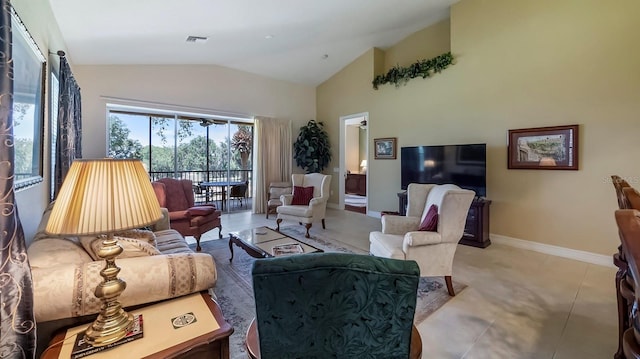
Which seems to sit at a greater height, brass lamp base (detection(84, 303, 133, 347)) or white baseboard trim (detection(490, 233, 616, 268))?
brass lamp base (detection(84, 303, 133, 347))

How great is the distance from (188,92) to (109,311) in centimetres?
523

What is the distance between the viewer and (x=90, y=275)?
1114 mm

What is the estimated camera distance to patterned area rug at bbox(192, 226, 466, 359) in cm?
205

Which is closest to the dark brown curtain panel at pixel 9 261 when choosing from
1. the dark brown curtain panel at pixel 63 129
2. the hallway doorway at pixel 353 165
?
the dark brown curtain panel at pixel 63 129

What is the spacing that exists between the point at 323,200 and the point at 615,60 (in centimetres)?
418

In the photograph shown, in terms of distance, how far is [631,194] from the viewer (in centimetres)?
137

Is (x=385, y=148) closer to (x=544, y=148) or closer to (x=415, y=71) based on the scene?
(x=415, y=71)

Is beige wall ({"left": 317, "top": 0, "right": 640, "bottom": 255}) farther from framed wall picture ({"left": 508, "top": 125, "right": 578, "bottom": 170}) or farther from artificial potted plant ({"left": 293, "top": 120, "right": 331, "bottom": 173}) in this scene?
artificial potted plant ({"left": 293, "top": 120, "right": 331, "bottom": 173})

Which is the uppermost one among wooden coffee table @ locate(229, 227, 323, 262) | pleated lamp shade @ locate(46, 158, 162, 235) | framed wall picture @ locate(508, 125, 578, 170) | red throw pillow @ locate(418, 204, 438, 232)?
framed wall picture @ locate(508, 125, 578, 170)

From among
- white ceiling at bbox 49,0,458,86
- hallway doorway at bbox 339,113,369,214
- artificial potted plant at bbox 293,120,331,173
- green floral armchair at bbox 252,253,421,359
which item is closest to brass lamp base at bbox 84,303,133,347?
green floral armchair at bbox 252,253,421,359

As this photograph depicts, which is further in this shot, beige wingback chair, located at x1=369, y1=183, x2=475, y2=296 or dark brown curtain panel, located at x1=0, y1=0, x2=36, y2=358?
beige wingback chair, located at x1=369, y1=183, x2=475, y2=296

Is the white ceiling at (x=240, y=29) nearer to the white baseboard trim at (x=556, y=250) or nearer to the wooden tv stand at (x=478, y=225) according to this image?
the wooden tv stand at (x=478, y=225)

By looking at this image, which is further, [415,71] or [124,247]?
[415,71]

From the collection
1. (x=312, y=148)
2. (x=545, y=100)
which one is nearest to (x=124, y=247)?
(x=545, y=100)
